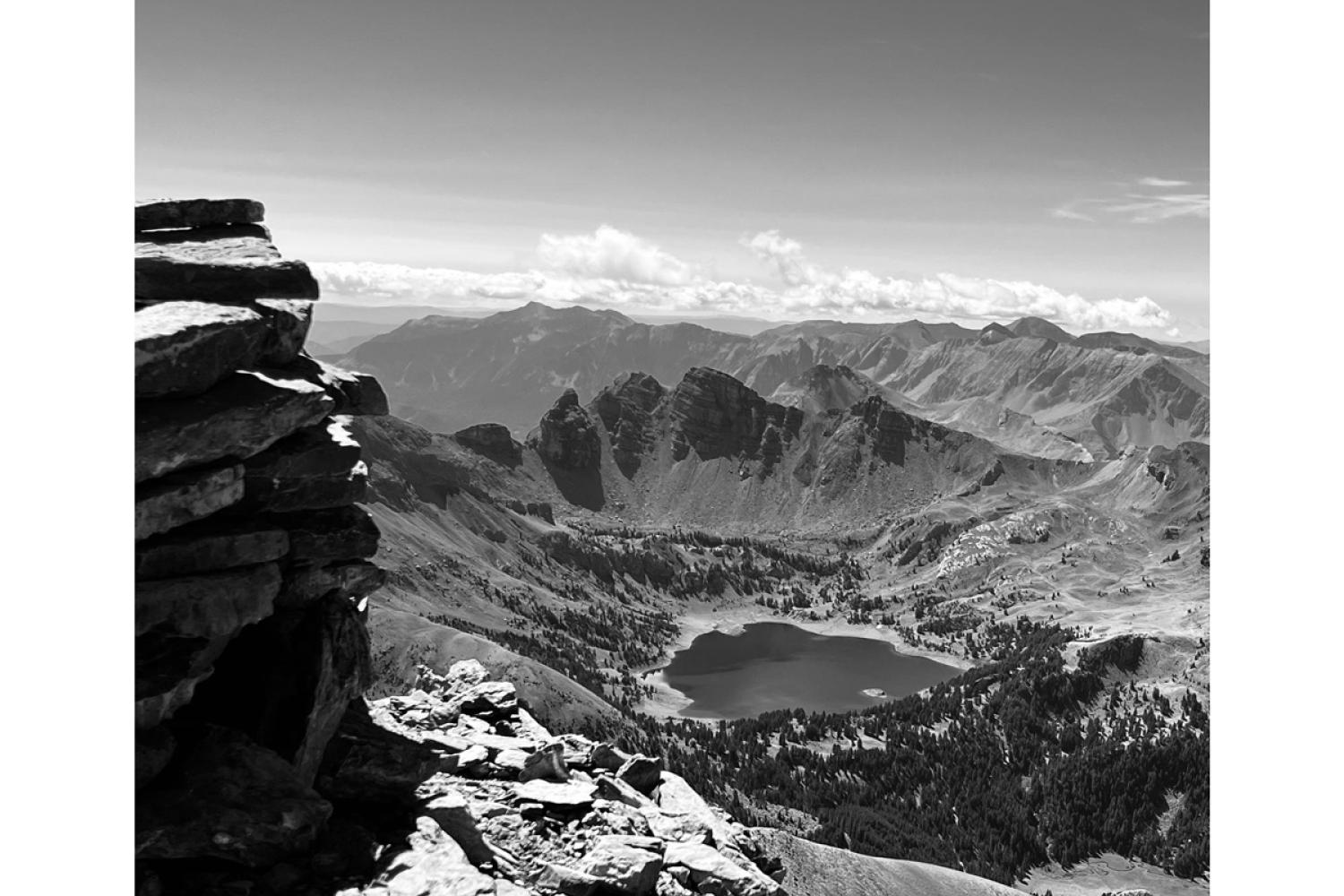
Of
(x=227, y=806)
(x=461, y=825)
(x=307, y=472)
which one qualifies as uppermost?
(x=307, y=472)

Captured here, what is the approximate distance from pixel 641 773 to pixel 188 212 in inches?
997

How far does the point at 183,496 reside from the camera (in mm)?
18484

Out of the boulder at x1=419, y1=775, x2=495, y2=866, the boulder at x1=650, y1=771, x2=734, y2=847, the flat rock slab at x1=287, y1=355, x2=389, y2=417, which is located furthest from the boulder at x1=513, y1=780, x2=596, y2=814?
the flat rock slab at x1=287, y1=355, x2=389, y2=417

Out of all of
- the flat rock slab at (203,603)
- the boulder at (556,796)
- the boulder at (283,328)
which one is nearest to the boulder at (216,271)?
the boulder at (283,328)

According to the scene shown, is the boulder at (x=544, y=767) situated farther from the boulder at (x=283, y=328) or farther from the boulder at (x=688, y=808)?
the boulder at (x=283, y=328)

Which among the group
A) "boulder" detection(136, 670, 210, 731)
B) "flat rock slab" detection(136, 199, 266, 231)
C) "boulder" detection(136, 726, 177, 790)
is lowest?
"boulder" detection(136, 726, 177, 790)

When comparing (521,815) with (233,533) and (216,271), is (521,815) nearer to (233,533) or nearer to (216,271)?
(233,533)

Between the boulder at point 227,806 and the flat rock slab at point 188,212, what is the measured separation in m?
13.1

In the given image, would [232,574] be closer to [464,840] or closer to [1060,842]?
[464,840]

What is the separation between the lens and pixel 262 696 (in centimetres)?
2408

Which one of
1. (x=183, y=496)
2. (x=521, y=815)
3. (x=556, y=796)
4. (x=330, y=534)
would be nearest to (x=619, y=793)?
(x=556, y=796)

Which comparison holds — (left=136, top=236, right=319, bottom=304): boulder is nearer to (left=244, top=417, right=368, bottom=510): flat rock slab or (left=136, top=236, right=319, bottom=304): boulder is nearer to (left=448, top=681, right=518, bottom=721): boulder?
(left=244, top=417, right=368, bottom=510): flat rock slab

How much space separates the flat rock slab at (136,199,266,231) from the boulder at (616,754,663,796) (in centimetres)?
2374

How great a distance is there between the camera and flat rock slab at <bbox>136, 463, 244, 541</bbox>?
17875mm
